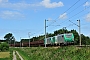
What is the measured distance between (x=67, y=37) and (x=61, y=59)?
1730 inches

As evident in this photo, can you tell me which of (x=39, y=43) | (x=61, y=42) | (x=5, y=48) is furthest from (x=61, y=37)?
(x=5, y=48)

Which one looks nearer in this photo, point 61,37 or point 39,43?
point 61,37

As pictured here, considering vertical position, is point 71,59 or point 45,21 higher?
point 45,21

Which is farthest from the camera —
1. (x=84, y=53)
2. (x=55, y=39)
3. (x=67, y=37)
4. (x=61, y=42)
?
(x=55, y=39)

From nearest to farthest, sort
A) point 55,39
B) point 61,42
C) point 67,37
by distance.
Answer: point 67,37, point 61,42, point 55,39

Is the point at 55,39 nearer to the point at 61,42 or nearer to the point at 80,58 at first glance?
the point at 61,42

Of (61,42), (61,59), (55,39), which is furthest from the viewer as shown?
(55,39)

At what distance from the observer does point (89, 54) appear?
18469mm

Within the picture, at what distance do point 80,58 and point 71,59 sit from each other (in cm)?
133

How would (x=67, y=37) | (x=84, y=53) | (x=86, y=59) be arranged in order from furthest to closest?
(x=67, y=37)
(x=84, y=53)
(x=86, y=59)

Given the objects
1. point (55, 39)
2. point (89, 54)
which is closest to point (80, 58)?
point (89, 54)

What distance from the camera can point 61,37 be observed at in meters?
69.3

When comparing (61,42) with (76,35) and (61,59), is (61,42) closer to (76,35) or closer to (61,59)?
(76,35)

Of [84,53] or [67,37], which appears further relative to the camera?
[67,37]
